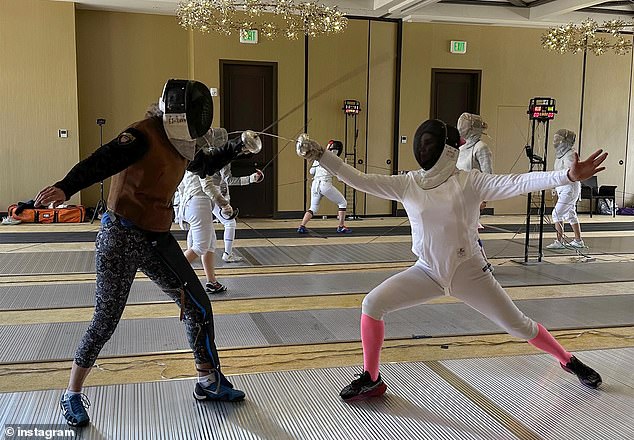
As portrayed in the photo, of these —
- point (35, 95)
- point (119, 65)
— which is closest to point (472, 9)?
point (119, 65)

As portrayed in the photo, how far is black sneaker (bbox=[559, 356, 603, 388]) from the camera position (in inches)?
108

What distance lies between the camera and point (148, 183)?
2.22 metres

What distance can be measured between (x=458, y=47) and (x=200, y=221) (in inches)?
284

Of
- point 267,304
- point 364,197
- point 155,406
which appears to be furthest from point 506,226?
point 155,406

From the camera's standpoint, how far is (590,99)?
1066 cm

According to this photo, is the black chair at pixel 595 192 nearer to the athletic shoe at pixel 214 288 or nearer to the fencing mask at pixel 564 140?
the fencing mask at pixel 564 140

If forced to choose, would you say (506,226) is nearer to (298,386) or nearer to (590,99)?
(590,99)

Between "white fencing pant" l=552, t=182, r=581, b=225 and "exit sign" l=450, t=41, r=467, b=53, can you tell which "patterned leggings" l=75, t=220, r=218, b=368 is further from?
"exit sign" l=450, t=41, r=467, b=53

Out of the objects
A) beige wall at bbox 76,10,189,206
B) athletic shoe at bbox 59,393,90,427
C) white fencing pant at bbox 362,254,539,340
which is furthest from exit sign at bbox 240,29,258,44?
athletic shoe at bbox 59,393,90,427

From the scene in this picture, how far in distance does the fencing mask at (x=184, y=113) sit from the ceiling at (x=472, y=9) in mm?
6757

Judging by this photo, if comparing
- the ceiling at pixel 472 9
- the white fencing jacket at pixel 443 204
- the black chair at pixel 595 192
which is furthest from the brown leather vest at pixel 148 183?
the black chair at pixel 595 192

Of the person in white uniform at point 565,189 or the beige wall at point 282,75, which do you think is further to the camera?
the beige wall at point 282,75

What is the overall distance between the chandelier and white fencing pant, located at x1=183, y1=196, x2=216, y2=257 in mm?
3858

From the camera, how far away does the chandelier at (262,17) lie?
7633mm
